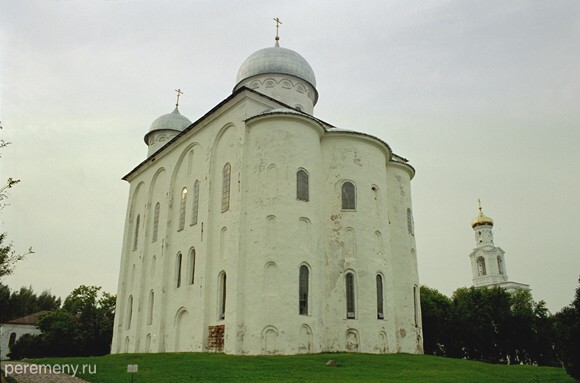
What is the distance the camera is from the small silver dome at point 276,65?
32.7 meters

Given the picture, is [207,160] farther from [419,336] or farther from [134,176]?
[419,336]

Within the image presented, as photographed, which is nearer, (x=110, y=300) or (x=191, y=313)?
(x=191, y=313)

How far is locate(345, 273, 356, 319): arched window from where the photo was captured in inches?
914

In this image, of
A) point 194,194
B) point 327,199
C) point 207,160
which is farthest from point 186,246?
point 327,199

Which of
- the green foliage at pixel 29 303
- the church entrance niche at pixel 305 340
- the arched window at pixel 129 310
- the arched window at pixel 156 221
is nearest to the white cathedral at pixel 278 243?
the church entrance niche at pixel 305 340

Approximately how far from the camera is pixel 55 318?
138 feet

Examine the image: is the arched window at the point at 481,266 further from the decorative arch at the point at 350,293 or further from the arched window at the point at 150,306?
the arched window at the point at 150,306

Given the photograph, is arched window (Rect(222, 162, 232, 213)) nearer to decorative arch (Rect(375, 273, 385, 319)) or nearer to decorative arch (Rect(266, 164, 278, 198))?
decorative arch (Rect(266, 164, 278, 198))

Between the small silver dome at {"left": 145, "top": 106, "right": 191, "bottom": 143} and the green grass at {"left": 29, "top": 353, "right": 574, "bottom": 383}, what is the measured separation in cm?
2383

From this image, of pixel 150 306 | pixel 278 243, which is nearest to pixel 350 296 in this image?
pixel 278 243

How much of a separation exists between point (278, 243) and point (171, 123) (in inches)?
898

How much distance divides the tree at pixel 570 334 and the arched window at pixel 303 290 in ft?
33.5

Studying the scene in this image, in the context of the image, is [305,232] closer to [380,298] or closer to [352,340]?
[380,298]

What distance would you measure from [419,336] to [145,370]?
15.5 meters
